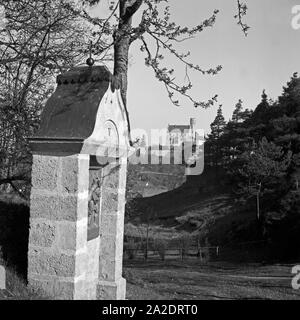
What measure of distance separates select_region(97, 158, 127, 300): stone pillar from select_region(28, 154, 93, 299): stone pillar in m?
1.00

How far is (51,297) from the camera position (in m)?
5.05

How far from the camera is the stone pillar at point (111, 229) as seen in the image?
245 inches

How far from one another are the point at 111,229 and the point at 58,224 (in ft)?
4.35

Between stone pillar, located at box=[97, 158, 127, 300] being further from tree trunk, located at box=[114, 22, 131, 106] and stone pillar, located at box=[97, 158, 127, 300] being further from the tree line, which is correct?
the tree line

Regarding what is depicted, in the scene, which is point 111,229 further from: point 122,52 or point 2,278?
point 122,52

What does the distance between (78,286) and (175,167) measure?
50417mm

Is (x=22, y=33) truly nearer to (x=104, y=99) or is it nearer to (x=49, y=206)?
(x=104, y=99)

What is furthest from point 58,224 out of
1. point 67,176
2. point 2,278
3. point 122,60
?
point 122,60

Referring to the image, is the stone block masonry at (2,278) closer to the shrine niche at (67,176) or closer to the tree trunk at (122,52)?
the shrine niche at (67,176)

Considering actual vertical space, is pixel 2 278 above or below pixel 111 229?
below

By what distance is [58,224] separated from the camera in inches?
200

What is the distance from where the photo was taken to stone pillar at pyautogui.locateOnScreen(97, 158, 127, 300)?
20.4 feet

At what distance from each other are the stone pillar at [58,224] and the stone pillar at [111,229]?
1.00 m
